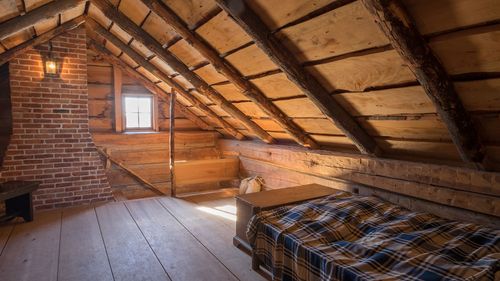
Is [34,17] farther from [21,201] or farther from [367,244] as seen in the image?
[367,244]

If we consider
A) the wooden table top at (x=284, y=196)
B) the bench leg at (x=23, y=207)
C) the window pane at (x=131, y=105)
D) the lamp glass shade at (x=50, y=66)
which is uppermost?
the lamp glass shade at (x=50, y=66)

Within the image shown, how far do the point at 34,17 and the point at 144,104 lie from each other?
2964mm

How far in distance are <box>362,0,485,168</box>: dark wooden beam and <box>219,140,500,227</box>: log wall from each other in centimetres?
23

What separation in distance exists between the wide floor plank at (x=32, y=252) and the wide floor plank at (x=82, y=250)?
0.07 meters

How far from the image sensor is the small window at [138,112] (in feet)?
18.4

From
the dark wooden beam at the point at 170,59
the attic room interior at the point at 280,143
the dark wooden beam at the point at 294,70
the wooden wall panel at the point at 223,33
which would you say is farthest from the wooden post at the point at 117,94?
the dark wooden beam at the point at 294,70

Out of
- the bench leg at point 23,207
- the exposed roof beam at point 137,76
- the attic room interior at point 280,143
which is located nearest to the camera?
the attic room interior at point 280,143

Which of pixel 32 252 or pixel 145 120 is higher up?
pixel 145 120

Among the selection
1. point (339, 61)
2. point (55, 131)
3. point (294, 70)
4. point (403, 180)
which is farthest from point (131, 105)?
point (403, 180)

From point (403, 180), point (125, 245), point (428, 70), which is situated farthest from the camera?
point (125, 245)

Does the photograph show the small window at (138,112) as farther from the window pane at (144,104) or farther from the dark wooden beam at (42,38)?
the dark wooden beam at (42,38)

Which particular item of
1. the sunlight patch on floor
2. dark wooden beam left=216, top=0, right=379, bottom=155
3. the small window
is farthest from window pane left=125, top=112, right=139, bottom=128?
dark wooden beam left=216, top=0, right=379, bottom=155

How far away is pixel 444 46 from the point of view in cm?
167

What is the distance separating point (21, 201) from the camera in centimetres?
354
